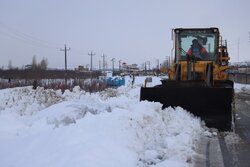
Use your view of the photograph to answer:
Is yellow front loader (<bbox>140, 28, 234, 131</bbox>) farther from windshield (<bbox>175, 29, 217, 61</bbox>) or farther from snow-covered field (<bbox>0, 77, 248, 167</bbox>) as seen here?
snow-covered field (<bbox>0, 77, 248, 167</bbox>)

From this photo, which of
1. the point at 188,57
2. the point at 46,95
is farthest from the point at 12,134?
the point at 46,95

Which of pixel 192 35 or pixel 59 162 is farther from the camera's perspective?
pixel 192 35

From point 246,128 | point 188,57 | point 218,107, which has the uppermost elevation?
point 188,57

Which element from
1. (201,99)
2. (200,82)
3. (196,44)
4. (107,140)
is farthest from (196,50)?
(107,140)

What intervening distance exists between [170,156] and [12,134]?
11.3 ft

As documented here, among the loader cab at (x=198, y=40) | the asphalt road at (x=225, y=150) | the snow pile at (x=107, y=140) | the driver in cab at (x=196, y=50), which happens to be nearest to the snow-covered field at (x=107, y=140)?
the snow pile at (x=107, y=140)

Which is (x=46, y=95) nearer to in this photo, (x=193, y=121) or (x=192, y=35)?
(x=192, y=35)

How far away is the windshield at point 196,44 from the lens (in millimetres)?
13047

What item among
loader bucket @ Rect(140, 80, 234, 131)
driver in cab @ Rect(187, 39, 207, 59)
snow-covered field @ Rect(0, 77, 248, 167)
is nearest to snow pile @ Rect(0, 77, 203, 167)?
snow-covered field @ Rect(0, 77, 248, 167)

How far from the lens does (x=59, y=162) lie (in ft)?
17.7

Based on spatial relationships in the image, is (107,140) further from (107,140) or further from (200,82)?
(200,82)

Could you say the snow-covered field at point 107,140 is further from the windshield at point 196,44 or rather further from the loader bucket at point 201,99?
the windshield at point 196,44

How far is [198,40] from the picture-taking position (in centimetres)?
1318

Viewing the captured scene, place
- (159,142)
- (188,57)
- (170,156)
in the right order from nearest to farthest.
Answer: (170,156) < (159,142) < (188,57)
